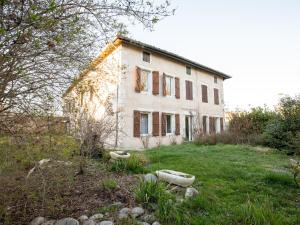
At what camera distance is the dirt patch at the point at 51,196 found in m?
3.18

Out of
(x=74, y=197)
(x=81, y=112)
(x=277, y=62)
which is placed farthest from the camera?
(x=277, y=62)

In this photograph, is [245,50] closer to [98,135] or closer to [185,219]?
[98,135]

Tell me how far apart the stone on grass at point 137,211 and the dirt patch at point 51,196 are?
24 centimetres

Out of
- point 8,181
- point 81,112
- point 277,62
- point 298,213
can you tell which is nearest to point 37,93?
point 8,181

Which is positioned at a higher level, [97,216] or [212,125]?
[212,125]

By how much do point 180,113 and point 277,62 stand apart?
6455 millimetres

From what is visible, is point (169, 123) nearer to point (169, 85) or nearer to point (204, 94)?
point (169, 85)

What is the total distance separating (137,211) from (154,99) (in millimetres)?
10636

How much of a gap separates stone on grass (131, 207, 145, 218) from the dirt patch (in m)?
0.24

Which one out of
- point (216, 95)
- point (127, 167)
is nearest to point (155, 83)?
point (216, 95)

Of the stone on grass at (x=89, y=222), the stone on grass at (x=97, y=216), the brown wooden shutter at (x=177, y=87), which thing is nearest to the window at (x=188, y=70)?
the brown wooden shutter at (x=177, y=87)

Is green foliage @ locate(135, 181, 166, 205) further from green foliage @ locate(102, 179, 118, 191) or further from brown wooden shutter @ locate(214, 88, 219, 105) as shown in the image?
brown wooden shutter @ locate(214, 88, 219, 105)

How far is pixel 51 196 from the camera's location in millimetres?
3566

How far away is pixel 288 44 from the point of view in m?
9.44
